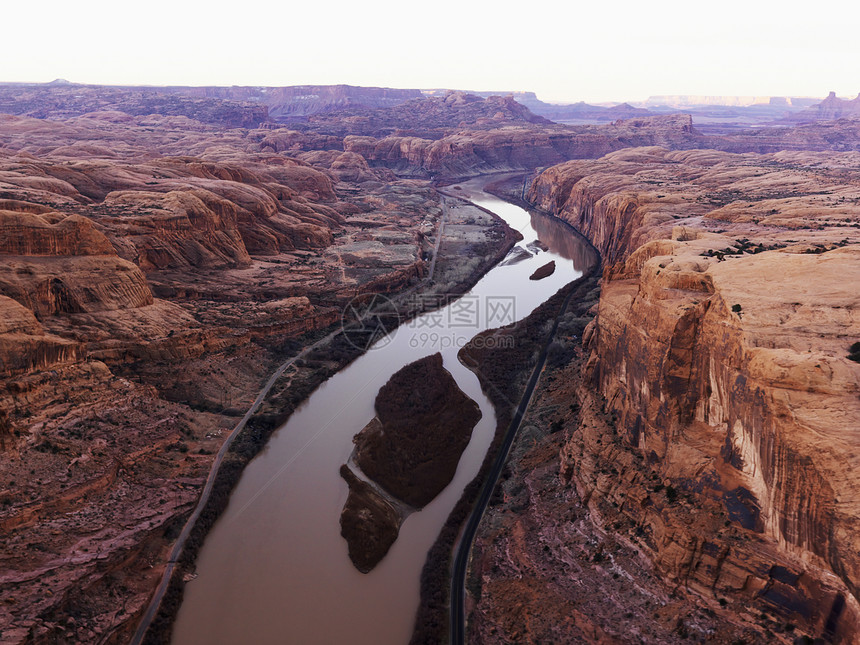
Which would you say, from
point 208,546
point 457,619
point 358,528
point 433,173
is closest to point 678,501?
point 457,619

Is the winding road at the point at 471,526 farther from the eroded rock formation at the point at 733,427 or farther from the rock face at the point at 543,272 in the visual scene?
the rock face at the point at 543,272

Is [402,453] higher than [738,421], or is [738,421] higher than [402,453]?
[738,421]

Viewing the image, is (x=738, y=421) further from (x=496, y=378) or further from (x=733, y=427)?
(x=496, y=378)

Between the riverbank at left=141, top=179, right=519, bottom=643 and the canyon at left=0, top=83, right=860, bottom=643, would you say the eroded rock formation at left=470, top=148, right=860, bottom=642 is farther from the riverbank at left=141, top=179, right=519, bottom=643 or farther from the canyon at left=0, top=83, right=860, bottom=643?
the riverbank at left=141, top=179, right=519, bottom=643

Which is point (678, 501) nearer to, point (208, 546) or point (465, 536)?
point (465, 536)

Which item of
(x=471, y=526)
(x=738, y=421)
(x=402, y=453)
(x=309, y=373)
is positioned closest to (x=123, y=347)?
(x=309, y=373)

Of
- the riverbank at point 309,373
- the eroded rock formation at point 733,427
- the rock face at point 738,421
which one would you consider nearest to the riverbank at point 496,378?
the eroded rock formation at point 733,427
